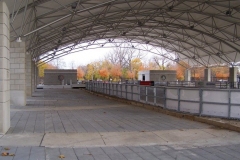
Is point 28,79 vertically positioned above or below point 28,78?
below

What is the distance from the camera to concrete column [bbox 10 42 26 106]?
18562mm

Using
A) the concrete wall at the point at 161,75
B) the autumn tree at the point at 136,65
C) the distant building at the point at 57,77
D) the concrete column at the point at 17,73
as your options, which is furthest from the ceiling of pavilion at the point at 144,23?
the autumn tree at the point at 136,65

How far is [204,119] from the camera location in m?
11.0

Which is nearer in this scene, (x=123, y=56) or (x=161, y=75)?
(x=161, y=75)

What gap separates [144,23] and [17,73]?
23997mm

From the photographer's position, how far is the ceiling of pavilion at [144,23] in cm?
2331

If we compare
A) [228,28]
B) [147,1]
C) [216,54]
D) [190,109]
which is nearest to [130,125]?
[190,109]

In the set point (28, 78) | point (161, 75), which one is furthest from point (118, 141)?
point (161, 75)

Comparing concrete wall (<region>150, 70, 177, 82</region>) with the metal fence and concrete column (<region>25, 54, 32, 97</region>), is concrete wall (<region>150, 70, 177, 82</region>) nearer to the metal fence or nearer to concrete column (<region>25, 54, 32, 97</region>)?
concrete column (<region>25, 54, 32, 97</region>)

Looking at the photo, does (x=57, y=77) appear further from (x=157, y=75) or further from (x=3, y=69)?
(x=3, y=69)

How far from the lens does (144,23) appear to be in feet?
128

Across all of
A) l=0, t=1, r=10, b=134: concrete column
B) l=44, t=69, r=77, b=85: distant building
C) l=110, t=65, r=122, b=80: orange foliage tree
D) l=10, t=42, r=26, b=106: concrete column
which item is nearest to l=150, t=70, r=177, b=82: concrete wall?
l=44, t=69, r=77, b=85: distant building

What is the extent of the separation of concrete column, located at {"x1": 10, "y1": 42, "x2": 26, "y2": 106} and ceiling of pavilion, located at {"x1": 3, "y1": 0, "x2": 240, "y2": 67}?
115 cm

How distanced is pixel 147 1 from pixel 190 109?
1997 cm
